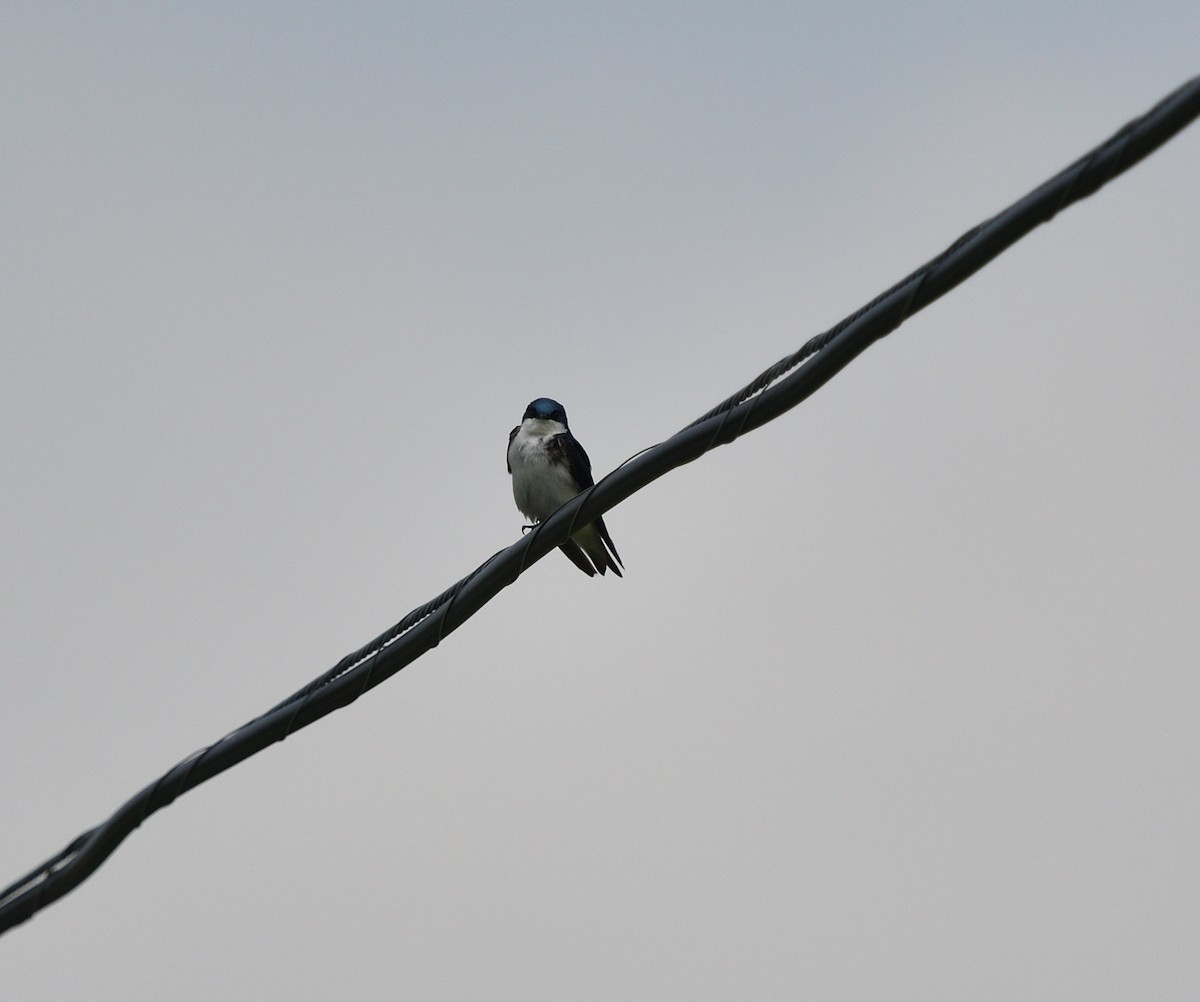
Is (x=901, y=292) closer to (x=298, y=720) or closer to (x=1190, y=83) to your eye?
(x=1190, y=83)

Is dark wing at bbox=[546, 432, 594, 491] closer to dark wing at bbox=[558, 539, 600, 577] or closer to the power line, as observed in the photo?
dark wing at bbox=[558, 539, 600, 577]

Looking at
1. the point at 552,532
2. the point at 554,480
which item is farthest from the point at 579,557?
the point at 552,532

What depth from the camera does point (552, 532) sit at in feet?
14.0

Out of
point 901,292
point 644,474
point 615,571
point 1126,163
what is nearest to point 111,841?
point 644,474

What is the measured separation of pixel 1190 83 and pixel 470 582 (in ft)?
6.83

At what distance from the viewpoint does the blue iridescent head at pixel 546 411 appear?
834cm

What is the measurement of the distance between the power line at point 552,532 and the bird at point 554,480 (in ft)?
11.8

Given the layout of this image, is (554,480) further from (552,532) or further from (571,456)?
(552,532)

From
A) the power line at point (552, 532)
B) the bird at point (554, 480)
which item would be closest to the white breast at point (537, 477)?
the bird at point (554, 480)

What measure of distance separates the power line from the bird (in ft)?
11.8

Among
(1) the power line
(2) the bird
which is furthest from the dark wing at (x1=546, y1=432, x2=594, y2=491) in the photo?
(1) the power line

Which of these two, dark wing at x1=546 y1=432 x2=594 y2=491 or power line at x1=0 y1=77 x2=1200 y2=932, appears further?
dark wing at x1=546 y1=432 x2=594 y2=491

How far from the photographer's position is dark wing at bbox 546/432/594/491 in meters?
8.02

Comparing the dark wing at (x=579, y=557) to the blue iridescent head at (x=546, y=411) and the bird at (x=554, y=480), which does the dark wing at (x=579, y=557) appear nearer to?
the bird at (x=554, y=480)
